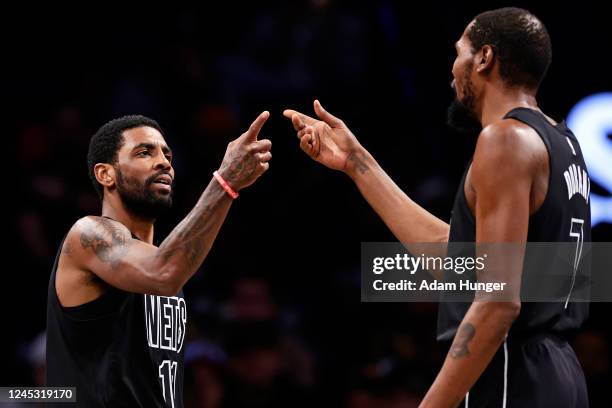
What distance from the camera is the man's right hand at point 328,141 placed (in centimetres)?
398

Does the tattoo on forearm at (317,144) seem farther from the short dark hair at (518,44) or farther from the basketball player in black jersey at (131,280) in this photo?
the short dark hair at (518,44)

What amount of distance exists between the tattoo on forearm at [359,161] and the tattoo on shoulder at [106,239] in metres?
0.98

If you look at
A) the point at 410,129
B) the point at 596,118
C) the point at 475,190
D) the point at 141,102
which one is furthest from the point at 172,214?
the point at 475,190

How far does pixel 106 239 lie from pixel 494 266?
1.51m

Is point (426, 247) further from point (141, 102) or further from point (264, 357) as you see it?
point (141, 102)

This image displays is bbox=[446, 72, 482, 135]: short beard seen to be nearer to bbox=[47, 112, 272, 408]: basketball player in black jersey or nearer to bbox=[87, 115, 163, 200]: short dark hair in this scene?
bbox=[47, 112, 272, 408]: basketball player in black jersey

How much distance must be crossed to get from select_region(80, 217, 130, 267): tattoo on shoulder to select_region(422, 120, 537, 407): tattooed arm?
1.33 m

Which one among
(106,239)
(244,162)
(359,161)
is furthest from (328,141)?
(106,239)

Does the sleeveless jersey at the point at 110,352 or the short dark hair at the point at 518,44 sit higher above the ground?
the short dark hair at the point at 518,44

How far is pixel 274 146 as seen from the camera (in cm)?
707

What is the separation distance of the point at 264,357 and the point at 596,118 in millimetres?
2697

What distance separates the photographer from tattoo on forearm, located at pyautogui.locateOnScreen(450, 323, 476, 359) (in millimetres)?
2779

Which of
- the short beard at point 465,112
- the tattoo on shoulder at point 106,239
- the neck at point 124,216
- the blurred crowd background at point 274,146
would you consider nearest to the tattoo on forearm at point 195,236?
the tattoo on shoulder at point 106,239
